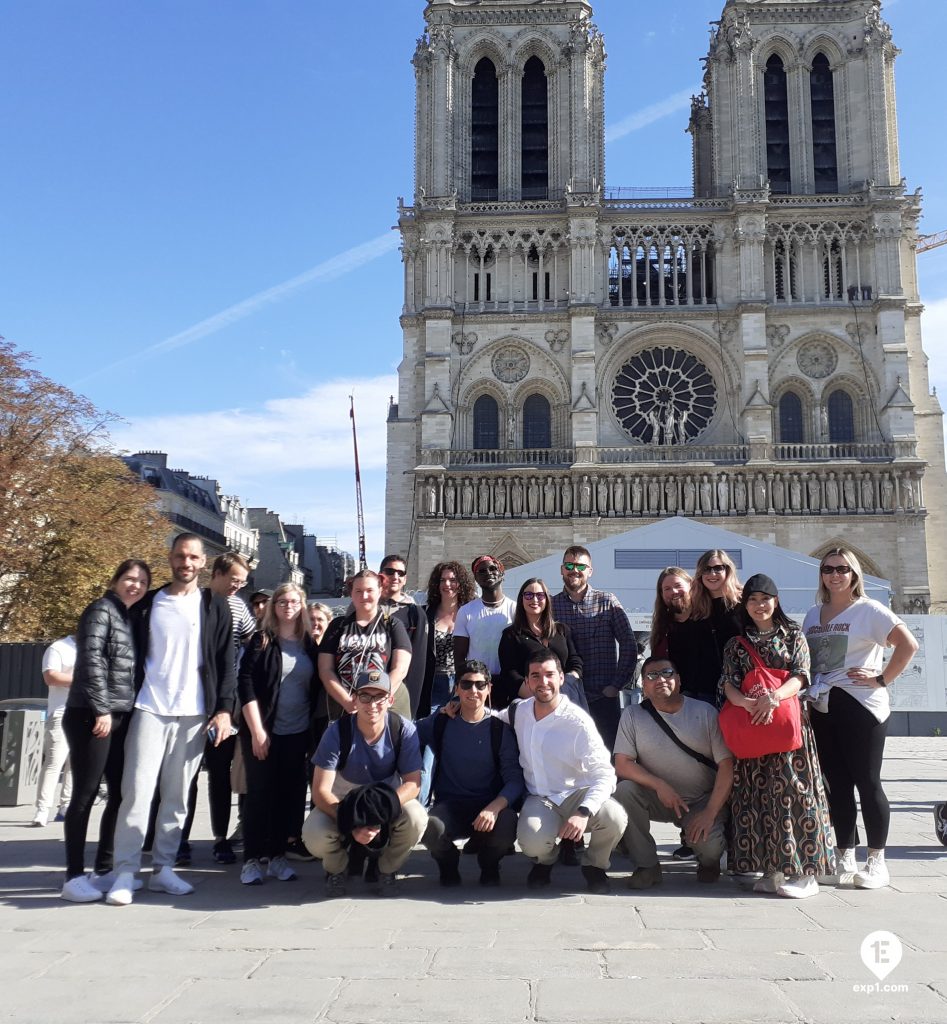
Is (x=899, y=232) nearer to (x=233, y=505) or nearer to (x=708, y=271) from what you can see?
(x=708, y=271)

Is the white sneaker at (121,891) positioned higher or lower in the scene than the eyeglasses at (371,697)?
lower

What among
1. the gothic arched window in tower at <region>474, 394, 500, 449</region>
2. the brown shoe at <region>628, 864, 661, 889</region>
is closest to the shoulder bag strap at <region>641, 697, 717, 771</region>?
the brown shoe at <region>628, 864, 661, 889</region>

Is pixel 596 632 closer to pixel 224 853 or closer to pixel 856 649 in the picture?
pixel 856 649

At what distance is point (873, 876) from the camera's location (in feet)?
20.3

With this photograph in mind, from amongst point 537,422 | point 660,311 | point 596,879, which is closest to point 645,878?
point 596,879

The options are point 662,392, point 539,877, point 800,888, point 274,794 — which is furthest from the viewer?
point 662,392

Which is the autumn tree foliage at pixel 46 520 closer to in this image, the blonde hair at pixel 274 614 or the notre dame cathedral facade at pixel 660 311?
the notre dame cathedral facade at pixel 660 311

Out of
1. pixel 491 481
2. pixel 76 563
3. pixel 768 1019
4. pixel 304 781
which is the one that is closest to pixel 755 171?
pixel 491 481

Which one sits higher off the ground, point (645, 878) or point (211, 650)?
point (211, 650)

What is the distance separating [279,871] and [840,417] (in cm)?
3305

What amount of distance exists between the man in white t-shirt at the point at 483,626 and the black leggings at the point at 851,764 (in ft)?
7.27

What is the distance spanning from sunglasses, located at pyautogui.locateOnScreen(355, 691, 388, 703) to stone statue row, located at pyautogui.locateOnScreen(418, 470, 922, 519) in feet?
93.2

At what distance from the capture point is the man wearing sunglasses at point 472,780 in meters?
6.29

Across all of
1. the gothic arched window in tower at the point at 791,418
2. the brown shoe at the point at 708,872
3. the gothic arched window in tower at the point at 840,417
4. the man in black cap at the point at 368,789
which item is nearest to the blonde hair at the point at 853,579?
the brown shoe at the point at 708,872
